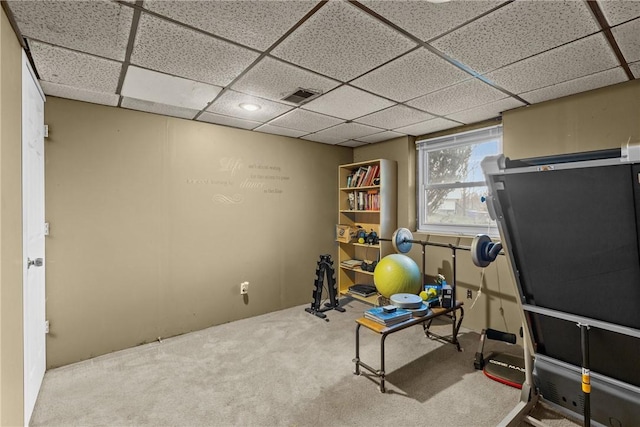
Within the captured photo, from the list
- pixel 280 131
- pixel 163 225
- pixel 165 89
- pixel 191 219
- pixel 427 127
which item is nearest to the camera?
pixel 165 89

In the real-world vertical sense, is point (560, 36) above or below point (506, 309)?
above

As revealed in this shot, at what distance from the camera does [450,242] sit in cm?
356

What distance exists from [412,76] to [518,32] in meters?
0.68

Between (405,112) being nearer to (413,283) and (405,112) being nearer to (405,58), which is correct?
(405,58)

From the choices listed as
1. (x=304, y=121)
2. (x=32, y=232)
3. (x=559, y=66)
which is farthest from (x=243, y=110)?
(x=559, y=66)

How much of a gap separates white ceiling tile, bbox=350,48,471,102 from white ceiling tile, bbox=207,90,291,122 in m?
0.86

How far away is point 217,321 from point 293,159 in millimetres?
2187

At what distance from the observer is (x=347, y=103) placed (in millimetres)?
2760

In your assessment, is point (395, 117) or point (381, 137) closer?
point (395, 117)

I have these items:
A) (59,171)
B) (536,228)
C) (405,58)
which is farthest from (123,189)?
(536,228)

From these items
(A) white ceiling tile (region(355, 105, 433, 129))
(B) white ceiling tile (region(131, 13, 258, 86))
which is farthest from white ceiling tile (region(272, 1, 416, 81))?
(A) white ceiling tile (region(355, 105, 433, 129))

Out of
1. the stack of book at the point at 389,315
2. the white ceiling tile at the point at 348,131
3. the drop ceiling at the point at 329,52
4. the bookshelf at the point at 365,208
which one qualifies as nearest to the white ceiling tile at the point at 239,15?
the drop ceiling at the point at 329,52

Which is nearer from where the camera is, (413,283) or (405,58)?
(405,58)

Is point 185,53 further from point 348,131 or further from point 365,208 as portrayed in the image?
point 365,208
